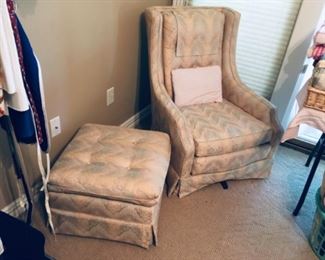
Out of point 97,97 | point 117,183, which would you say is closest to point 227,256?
point 117,183

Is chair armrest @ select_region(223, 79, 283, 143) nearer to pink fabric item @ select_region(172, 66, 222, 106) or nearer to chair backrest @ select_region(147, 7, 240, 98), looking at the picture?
pink fabric item @ select_region(172, 66, 222, 106)

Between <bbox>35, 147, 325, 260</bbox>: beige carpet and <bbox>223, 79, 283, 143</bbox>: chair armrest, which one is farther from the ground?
<bbox>223, 79, 283, 143</bbox>: chair armrest

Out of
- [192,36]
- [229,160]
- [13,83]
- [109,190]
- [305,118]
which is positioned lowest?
[229,160]

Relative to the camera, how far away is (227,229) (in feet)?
5.74

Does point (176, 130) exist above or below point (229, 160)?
above

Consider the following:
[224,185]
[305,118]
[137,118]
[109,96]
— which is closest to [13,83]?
[109,96]

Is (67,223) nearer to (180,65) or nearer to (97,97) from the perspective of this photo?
(97,97)

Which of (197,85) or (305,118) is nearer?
(305,118)

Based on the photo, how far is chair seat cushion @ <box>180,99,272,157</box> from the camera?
177 cm

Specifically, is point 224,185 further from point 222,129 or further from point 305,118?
point 305,118

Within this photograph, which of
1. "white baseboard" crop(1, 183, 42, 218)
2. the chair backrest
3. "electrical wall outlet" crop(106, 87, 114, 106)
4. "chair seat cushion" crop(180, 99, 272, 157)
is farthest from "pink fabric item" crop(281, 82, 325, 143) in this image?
"white baseboard" crop(1, 183, 42, 218)

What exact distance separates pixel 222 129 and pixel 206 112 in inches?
8.4

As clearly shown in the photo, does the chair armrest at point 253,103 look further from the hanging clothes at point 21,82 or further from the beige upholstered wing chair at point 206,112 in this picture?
the hanging clothes at point 21,82

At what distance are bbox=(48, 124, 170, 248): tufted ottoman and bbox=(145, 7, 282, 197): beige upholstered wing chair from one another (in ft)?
0.78
